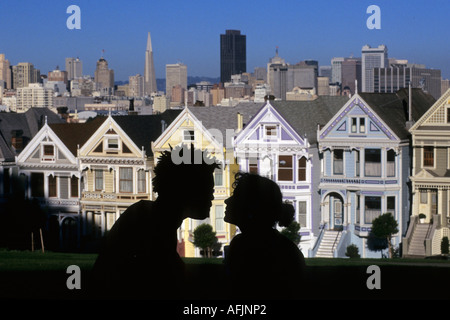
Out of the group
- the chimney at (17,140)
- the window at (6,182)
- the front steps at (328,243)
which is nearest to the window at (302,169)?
the front steps at (328,243)

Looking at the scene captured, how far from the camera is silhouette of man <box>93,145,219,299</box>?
738 cm

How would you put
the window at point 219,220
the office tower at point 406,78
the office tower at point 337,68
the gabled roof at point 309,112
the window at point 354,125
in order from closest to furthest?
the window at point 354,125 → the window at point 219,220 → the gabled roof at point 309,112 → the office tower at point 406,78 → the office tower at point 337,68

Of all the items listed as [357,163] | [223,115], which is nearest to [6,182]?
[223,115]

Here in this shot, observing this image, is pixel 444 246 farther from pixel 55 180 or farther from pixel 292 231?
pixel 55 180

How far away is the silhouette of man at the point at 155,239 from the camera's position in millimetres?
7379

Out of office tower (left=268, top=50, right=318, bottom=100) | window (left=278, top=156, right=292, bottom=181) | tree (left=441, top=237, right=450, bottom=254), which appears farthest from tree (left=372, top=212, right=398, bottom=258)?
office tower (left=268, top=50, right=318, bottom=100)

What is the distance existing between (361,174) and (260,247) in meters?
28.0

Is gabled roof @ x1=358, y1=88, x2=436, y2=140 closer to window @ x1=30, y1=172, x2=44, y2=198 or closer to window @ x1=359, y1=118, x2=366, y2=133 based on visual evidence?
window @ x1=359, y1=118, x2=366, y2=133

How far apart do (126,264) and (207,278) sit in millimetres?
2058

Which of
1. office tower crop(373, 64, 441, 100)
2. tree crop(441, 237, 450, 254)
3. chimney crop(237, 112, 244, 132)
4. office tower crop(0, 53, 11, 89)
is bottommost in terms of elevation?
tree crop(441, 237, 450, 254)

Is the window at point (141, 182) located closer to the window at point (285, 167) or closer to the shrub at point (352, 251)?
the window at point (285, 167)

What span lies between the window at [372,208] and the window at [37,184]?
43.4ft

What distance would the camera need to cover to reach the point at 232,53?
143 ft
